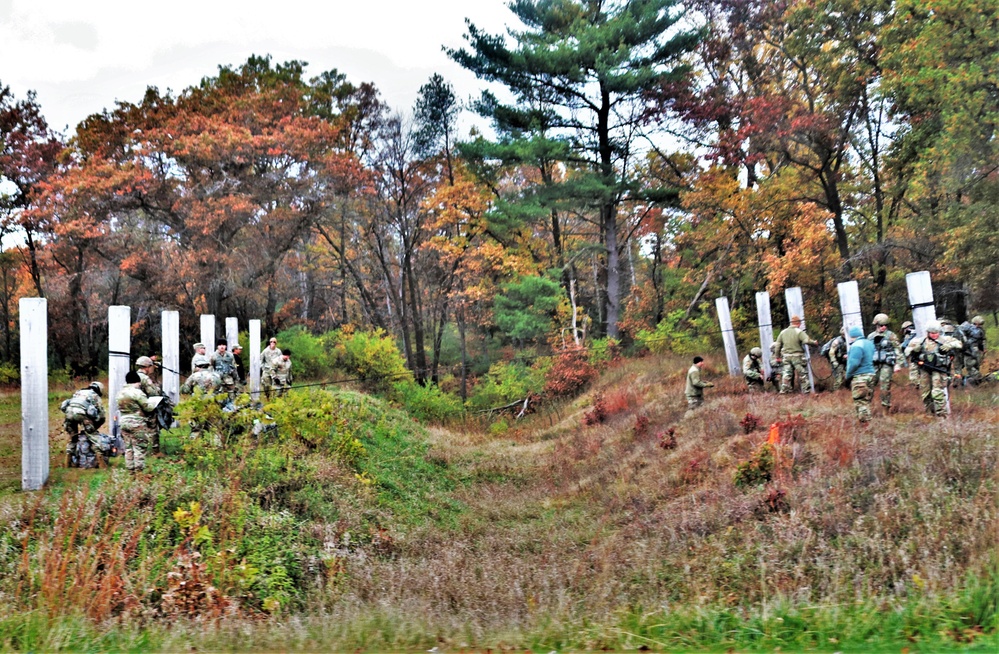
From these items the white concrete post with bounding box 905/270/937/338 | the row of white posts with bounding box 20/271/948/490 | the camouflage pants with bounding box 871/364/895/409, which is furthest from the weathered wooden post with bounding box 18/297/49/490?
the white concrete post with bounding box 905/270/937/338

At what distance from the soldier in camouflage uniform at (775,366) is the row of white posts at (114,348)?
0.85 ft

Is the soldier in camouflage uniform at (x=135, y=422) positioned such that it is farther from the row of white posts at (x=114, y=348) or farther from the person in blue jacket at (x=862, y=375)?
the person in blue jacket at (x=862, y=375)

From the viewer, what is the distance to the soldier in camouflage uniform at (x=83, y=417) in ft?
34.4

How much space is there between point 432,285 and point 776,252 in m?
18.4

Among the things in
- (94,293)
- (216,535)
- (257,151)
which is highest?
(257,151)

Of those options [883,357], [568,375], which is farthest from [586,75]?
[883,357]

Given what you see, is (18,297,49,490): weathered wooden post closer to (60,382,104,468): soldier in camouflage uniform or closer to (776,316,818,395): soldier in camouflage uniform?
(60,382,104,468): soldier in camouflage uniform

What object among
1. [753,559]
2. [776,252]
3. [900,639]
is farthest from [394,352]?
[900,639]

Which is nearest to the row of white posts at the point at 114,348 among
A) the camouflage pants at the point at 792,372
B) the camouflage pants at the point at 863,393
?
the camouflage pants at the point at 792,372

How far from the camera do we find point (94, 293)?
1219 inches

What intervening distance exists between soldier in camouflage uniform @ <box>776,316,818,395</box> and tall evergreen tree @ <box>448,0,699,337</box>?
12959 millimetres

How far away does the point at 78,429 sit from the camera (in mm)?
10797

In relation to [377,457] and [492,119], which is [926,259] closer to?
[492,119]

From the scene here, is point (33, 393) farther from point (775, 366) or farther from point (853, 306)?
point (853, 306)
